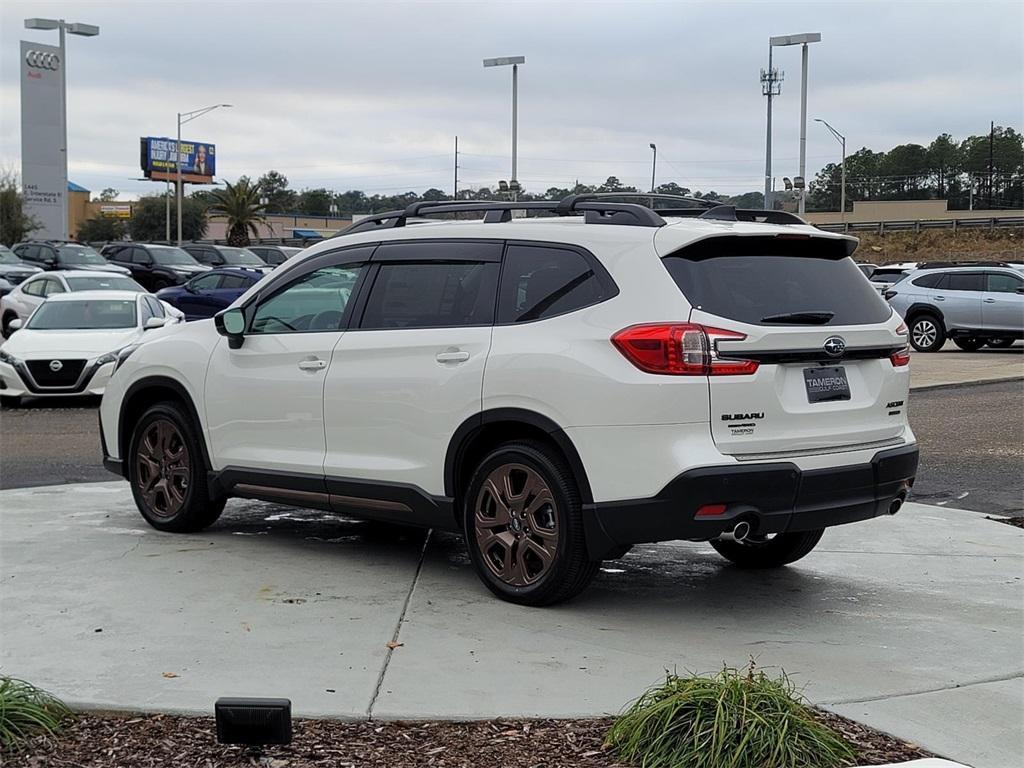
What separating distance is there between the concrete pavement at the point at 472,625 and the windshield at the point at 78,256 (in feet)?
100

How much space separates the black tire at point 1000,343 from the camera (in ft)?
86.6

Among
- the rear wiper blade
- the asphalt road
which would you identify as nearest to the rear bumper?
the rear wiper blade

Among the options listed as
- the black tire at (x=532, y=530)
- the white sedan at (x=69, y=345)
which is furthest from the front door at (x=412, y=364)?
the white sedan at (x=69, y=345)

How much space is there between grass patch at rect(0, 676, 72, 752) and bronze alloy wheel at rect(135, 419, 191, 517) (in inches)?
138

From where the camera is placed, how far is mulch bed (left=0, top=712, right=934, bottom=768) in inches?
171

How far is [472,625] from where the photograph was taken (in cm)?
612

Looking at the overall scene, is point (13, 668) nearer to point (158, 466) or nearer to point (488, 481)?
point (488, 481)

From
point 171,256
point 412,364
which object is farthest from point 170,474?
point 171,256

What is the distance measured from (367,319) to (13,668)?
2.74 metres

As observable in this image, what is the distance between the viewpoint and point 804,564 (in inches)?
302

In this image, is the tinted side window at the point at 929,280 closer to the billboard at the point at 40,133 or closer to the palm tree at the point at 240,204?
the billboard at the point at 40,133

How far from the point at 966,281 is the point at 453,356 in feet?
70.0

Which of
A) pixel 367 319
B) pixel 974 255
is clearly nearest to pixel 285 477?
pixel 367 319

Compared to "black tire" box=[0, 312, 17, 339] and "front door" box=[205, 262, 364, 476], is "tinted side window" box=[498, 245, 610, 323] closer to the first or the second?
"front door" box=[205, 262, 364, 476]
